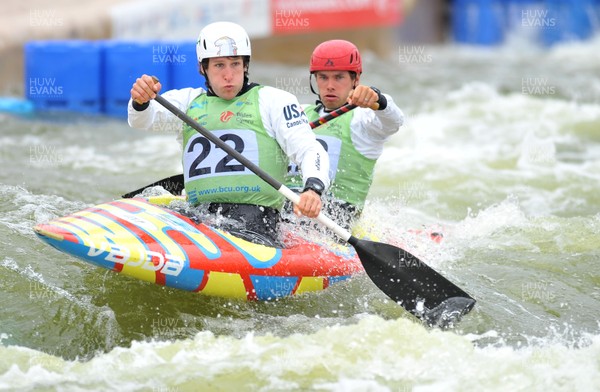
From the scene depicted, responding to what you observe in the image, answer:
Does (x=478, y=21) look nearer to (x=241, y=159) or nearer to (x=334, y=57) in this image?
(x=334, y=57)

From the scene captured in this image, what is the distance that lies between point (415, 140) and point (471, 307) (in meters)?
6.35

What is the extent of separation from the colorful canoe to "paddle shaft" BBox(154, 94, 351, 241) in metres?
0.30

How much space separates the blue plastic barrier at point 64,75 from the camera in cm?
1207

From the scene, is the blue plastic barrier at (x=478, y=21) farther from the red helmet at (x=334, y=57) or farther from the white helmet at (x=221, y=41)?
the white helmet at (x=221, y=41)

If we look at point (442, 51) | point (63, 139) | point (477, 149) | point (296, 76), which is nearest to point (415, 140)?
point (477, 149)

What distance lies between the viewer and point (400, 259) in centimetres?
Result: 563

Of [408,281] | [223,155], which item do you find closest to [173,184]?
[223,155]

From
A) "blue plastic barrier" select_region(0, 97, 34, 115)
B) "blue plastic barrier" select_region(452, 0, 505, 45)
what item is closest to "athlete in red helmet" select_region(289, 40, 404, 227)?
"blue plastic barrier" select_region(0, 97, 34, 115)

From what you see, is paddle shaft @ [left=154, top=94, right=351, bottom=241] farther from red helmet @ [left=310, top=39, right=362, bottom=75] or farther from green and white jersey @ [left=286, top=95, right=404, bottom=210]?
red helmet @ [left=310, top=39, right=362, bottom=75]

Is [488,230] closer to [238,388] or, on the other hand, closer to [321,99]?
[321,99]

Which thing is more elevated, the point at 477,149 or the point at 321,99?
the point at 321,99

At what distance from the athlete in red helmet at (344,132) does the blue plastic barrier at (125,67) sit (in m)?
5.29

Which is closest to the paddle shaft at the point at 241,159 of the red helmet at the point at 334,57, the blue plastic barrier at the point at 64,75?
the red helmet at the point at 334,57

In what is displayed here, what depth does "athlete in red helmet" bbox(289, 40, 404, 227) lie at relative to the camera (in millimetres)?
6379
